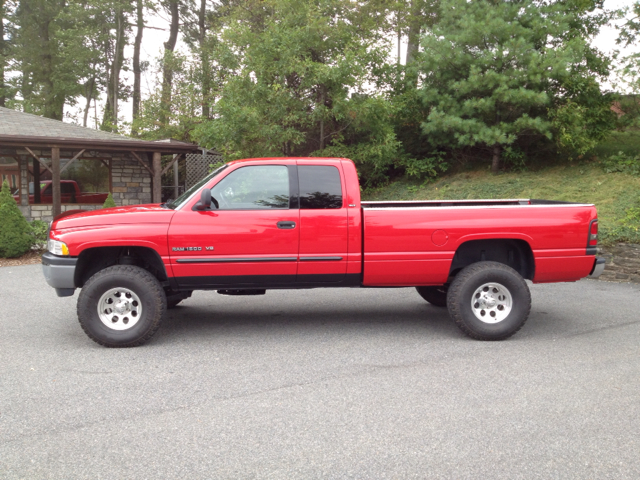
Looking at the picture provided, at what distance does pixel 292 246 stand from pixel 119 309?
6.11 ft

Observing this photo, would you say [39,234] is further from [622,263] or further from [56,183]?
[622,263]

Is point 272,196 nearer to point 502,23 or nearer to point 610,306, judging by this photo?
point 610,306

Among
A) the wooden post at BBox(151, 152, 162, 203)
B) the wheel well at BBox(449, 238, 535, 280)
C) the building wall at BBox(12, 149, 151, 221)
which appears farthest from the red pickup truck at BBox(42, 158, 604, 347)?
the building wall at BBox(12, 149, 151, 221)

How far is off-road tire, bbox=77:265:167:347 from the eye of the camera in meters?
5.73

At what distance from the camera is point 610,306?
314 inches

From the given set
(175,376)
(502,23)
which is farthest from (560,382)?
(502,23)

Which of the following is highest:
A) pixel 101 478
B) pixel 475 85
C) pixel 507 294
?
pixel 475 85

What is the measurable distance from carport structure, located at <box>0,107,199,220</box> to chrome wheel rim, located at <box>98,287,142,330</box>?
1181 centimetres

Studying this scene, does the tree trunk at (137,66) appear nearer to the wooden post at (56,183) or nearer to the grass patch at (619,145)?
the wooden post at (56,183)

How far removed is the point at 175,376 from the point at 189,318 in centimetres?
234

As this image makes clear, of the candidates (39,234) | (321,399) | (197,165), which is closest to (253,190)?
(321,399)

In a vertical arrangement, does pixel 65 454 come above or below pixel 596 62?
below

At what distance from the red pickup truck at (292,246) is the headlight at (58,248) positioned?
0.7 inches

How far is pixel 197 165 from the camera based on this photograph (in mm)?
23141
